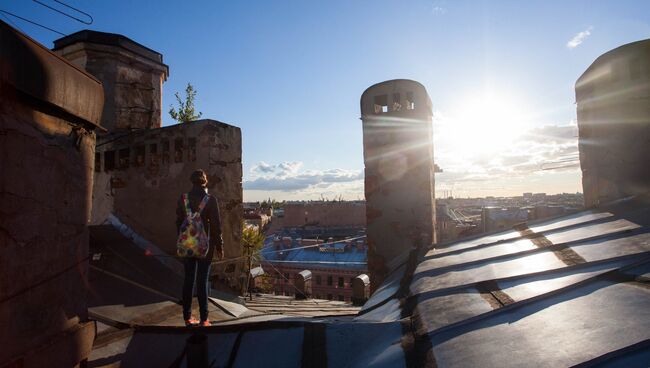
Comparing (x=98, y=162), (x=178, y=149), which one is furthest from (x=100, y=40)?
(x=178, y=149)

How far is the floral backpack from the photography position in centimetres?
308

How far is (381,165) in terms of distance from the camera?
6.71 meters

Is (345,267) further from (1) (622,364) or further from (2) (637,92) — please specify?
(1) (622,364)

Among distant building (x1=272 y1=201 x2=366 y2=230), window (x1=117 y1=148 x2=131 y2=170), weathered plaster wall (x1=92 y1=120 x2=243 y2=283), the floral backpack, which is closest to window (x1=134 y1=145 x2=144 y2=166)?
weathered plaster wall (x1=92 y1=120 x2=243 y2=283)

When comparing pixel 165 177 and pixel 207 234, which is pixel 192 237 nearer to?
pixel 207 234

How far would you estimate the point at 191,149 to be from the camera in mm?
5695

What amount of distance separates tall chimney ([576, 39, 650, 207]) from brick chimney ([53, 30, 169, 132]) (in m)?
10.3

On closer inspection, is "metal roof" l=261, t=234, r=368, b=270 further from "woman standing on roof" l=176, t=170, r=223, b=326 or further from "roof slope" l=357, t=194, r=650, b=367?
"woman standing on roof" l=176, t=170, r=223, b=326

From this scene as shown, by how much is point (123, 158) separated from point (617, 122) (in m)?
8.33

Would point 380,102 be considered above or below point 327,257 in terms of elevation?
above

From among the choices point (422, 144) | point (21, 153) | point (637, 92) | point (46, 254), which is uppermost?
point (637, 92)

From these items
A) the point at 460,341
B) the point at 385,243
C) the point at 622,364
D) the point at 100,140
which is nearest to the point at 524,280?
the point at 460,341

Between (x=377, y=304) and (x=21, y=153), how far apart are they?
9.14 ft

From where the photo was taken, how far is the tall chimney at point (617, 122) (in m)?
4.97
